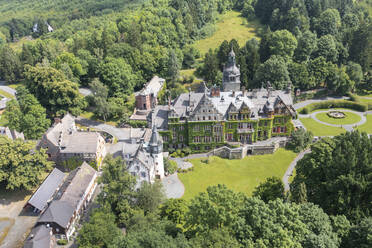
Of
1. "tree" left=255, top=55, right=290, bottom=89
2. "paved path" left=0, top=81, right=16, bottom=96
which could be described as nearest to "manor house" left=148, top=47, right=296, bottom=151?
"tree" left=255, top=55, right=290, bottom=89

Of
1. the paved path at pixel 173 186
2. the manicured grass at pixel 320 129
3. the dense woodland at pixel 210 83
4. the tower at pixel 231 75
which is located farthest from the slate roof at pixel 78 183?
the manicured grass at pixel 320 129

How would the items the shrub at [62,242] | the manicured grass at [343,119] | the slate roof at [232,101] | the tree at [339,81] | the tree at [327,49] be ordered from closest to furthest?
1. the shrub at [62,242]
2. the slate roof at [232,101]
3. the manicured grass at [343,119]
4. the tree at [339,81]
5. the tree at [327,49]

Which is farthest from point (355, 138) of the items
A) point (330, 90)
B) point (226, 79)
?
point (330, 90)

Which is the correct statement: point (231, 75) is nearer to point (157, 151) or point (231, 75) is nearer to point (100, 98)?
point (157, 151)

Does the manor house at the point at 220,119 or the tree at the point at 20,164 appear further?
the manor house at the point at 220,119

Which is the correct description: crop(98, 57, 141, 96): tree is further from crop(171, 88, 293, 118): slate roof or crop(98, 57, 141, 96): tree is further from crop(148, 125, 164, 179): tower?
crop(148, 125, 164, 179): tower

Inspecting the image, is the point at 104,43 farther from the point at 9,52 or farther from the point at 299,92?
the point at 299,92

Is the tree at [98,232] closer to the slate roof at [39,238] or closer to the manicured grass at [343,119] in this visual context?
the slate roof at [39,238]
